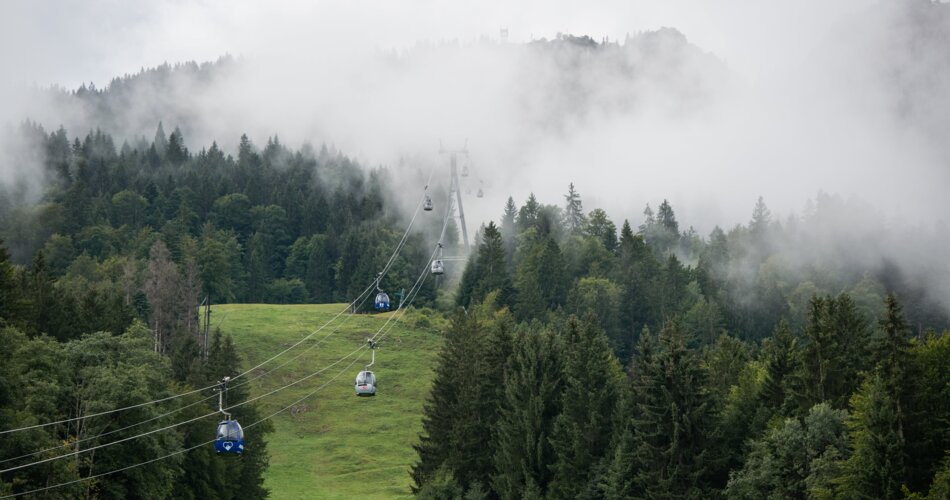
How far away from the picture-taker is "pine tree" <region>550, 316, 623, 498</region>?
3718 inches

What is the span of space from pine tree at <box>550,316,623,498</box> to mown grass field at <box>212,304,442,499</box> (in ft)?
69.8

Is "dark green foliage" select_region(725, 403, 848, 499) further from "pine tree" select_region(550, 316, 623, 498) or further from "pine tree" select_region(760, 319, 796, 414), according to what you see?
"pine tree" select_region(550, 316, 623, 498)

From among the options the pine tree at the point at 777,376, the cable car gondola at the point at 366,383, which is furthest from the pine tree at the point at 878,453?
the cable car gondola at the point at 366,383

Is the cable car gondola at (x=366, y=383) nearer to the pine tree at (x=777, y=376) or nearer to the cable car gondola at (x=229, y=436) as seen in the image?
the cable car gondola at (x=229, y=436)

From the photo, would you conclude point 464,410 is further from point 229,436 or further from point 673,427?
point 229,436

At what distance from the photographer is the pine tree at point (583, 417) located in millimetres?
94438

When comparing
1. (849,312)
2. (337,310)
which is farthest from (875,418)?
(337,310)

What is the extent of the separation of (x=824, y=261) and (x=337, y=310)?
82589 mm

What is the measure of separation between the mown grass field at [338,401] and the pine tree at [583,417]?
2127 centimetres

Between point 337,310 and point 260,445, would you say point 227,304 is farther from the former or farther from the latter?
point 260,445

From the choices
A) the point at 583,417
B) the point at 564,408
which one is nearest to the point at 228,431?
the point at 564,408

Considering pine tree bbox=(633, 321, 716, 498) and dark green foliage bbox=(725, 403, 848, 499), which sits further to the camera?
pine tree bbox=(633, 321, 716, 498)

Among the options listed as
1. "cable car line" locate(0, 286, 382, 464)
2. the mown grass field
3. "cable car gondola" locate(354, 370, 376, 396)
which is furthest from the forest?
"cable car gondola" locate(354, 370, 376, 396)

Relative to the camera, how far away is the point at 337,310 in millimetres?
182875
